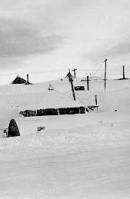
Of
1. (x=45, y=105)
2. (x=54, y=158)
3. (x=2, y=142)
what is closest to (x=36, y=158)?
(x=54, y=158)

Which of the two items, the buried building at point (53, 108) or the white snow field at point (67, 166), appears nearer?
the white snow field at point (67, 166)

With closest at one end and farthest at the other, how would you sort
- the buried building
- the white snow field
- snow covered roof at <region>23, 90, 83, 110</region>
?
1. the white snow field
2. the buried building
3. snow covered roof at <region>23, 90, 83, 110</region>

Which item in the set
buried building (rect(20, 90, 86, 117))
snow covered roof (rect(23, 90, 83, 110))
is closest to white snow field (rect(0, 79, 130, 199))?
buried building (rect(20, 90, 86, 117))

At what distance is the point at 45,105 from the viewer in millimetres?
45375

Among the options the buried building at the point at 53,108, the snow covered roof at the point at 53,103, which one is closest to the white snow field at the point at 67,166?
the buried building at the point at 53,108

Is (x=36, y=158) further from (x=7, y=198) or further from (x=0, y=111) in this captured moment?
(x=0, y=111)

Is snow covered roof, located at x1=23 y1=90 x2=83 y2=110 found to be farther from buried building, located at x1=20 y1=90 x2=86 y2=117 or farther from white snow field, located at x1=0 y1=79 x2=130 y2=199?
white snow field, located at x1=0 y1=79 x2=130 y2=199

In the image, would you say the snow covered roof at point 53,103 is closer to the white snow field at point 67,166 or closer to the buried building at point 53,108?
the buried building at point 53,108

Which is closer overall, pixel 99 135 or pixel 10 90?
pixel 99 135

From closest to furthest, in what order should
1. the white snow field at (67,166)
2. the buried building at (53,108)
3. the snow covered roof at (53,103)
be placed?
the white snow field at (67,166)
the buried building at (53,108)
the snow covered roof at (53,103)

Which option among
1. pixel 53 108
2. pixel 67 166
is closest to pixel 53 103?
pixel 53 108

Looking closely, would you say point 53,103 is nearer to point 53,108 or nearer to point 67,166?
point 53,108

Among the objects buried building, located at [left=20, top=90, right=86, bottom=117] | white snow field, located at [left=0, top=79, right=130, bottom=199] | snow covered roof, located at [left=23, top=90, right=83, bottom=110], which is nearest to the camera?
white snow field, located at [left=0, top=79, right=130, bottom=199]

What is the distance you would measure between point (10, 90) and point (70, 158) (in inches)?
2878
